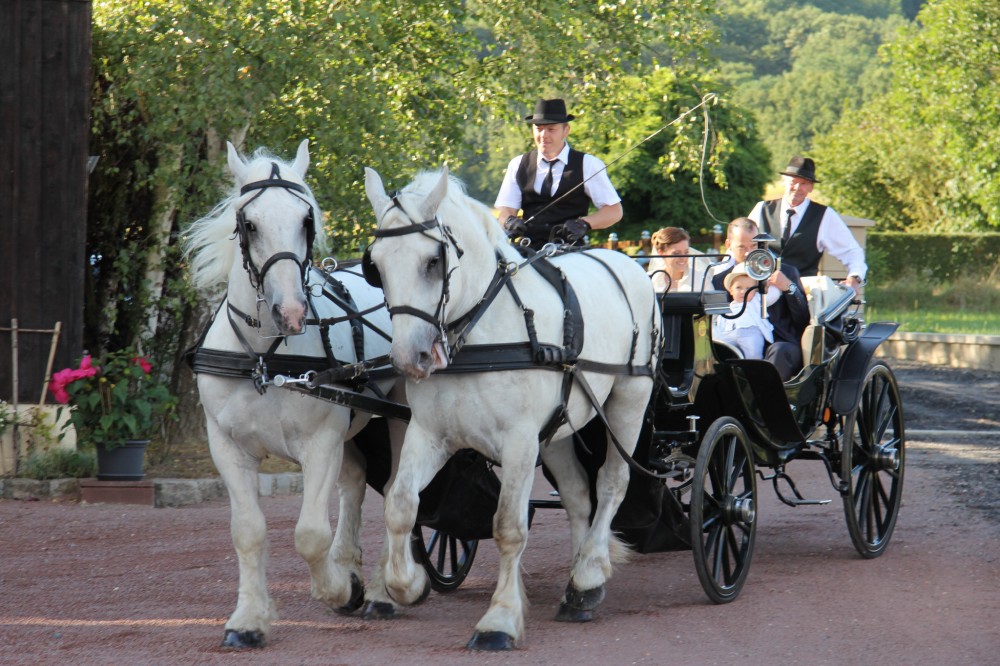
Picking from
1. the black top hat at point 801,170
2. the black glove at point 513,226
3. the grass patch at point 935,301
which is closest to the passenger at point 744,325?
the black top hat at point 801,170

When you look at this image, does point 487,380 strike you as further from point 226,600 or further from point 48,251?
point 48,251

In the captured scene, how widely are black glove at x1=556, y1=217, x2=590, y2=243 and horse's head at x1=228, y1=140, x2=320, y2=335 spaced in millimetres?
1539

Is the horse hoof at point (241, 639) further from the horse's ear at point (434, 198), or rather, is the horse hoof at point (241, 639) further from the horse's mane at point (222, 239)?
the horse's ear at point (434, 198)

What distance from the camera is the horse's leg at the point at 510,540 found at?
16.0ft

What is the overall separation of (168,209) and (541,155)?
4.95 metres

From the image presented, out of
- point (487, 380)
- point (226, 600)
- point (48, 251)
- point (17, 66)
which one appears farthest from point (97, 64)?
point (487, 380)

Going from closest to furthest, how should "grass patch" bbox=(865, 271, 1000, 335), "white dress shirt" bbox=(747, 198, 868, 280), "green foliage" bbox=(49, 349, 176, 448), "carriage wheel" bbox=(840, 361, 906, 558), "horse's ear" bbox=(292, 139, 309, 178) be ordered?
"horse's ear" bbox=(292, 139, 309, 178) < "carriage wheel" bbox=(840, 361, 906, 558) < "white dress shirt" bbox=(747, 198, 868, 280) < "green foliage" bbox=(49, 349, 176, 448) < "grass patch" bbox=(865, 271, 1000, 335)

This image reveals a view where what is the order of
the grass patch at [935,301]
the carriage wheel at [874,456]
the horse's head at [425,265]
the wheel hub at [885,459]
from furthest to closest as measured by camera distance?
the grass patch at [935,301] < the wheel hub at [885,459] < the carriage wheel at [874,456] < the horse's head at [425,265]

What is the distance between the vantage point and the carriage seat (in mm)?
7141

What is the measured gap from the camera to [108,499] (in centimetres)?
891

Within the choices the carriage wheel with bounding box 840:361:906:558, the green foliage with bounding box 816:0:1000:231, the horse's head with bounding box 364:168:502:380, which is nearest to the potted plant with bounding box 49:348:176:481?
the horse's head with bounding box 364:168:502:380

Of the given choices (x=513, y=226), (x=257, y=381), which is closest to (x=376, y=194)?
(x=257, y=381)

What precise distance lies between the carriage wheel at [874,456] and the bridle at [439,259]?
3159 millimetres

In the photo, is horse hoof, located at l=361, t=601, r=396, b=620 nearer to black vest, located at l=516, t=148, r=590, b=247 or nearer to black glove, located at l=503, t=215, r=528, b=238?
black glove, located at l=503, t=215, r=528, b=238
